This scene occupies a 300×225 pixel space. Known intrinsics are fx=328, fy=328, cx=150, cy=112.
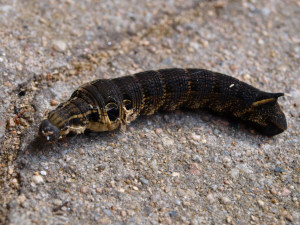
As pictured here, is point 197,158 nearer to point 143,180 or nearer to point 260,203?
point 143,180

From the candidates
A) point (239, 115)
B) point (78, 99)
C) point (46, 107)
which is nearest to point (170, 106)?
point (239, 115)

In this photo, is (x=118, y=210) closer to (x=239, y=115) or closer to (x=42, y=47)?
(x=239, y=115)

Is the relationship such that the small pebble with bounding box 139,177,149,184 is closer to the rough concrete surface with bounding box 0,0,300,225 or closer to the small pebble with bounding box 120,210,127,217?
the rough concrete surface with bounding box 0,0,300,225

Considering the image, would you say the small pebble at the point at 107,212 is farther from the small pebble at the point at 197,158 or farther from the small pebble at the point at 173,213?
the small pebble at the point at 197,158

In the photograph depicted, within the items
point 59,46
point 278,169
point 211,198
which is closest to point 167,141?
point 211,198

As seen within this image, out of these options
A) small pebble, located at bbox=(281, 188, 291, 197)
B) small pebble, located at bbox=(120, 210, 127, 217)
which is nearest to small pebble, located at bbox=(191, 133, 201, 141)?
small pebble, located at bbox=(281, 188, 291, 197)

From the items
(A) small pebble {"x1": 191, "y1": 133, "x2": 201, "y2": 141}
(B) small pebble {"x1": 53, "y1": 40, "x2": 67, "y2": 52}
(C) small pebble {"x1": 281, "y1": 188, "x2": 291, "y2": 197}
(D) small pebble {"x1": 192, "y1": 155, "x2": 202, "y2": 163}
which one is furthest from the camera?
(B) small pebble {"x1": 53, "y1": 40, "x2": 67, "y2": 52}
